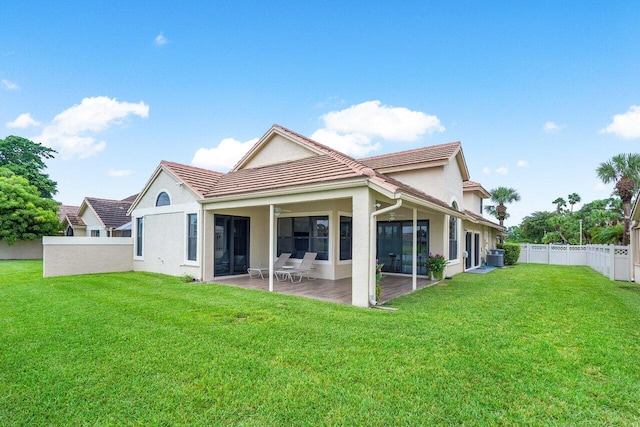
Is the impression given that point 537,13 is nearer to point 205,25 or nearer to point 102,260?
point 205,25

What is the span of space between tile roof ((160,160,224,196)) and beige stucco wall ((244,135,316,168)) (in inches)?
82.2

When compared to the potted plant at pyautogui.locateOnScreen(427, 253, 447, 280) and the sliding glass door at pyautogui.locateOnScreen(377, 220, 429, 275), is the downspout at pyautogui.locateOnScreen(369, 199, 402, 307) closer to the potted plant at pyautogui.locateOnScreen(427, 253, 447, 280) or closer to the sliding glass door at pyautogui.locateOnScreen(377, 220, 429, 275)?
the potted plant at pyautogui.locateOnScreen(427, 253, 447, 280)

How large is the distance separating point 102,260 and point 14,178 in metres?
18.3

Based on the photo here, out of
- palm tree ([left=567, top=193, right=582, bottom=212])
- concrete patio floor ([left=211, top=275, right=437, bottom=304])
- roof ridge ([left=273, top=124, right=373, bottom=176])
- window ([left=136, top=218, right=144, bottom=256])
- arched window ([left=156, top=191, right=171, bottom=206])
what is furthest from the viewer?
palm tree ([left=567, top=193, right=582, bottom=212])

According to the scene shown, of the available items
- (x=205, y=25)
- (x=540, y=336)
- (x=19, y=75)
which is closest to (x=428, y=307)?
(x=540, y=336)

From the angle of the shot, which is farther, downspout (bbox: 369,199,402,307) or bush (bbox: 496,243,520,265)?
bush (bbox: 496,243,520,265)

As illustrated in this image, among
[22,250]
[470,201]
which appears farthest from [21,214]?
[470,201]

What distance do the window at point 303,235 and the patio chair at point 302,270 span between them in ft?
1.43

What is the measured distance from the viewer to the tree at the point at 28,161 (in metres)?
33.8

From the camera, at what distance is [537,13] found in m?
12.4

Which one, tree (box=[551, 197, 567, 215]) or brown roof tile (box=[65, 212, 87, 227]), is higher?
tree (box=[551, 197, 567, 215])

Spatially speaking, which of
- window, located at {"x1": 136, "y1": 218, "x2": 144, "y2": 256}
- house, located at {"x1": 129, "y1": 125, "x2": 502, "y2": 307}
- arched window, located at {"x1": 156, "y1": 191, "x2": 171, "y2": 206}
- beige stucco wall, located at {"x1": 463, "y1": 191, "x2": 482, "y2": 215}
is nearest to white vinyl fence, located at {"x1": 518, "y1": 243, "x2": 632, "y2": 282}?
beige stucco wall, located at {"x1": 463, "y1": 191, "x2": 482, "y2": 215}

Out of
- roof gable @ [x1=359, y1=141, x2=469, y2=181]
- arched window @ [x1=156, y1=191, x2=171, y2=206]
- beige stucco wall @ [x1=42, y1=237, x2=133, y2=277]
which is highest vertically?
roof gable @ [x1=359, y1=141, x2=469, y2=181]

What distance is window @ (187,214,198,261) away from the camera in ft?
43.3
